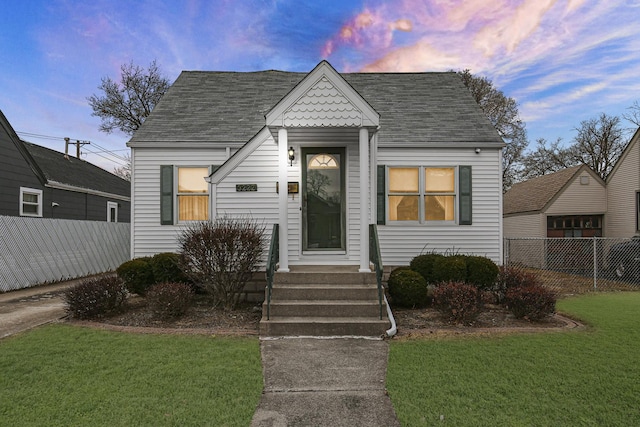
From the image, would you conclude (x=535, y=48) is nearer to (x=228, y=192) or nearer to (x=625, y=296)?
(x=625, y=296)

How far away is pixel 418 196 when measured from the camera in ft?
30.2

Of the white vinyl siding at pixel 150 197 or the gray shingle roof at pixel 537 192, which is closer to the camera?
the white vinyl siding at pixel 150 197

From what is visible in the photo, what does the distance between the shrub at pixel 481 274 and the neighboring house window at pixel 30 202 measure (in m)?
14.9

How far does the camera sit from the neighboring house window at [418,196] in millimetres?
9195

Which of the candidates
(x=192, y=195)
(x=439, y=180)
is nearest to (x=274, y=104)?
(x=192, y=195)

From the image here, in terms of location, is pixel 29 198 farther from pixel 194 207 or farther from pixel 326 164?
pixel 326 164

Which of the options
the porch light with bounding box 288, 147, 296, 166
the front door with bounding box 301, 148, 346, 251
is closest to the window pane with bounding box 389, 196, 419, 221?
the front door with bounding box 301, 148, 346, 251

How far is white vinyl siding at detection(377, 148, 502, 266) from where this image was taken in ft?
30.0

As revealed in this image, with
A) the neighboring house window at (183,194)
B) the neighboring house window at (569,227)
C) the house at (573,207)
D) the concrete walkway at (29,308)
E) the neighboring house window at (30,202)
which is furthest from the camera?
the neighboring house window at (569,227)

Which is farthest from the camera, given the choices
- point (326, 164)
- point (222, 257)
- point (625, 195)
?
point (625, 195)

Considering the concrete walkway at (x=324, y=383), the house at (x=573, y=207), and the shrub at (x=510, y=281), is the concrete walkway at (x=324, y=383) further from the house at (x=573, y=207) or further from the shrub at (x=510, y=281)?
the house at (x=573, y=207)

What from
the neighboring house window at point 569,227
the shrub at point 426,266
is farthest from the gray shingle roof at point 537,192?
the shrub at point 426,266

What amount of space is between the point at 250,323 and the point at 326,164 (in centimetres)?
363

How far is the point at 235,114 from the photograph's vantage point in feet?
34.0
